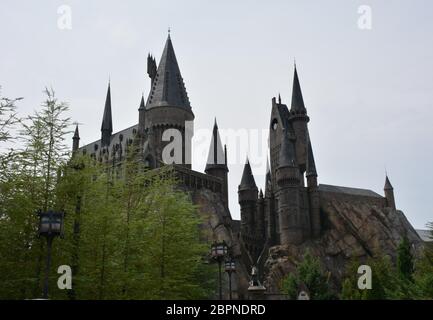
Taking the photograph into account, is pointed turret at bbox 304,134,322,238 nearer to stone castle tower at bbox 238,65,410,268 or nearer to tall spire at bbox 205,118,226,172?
stone castle tower at bbox 238,65,410,268

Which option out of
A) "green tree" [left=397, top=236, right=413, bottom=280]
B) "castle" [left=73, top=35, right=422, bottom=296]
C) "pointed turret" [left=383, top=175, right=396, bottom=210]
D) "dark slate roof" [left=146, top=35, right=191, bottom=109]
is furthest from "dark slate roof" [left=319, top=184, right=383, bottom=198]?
"green tree" [left=397, top=236, right=413, bottom=280]

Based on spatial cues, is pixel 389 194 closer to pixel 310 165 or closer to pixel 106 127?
pixel 310 165

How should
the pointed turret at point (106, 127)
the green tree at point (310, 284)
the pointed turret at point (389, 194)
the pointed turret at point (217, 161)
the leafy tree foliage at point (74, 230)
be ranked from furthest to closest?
the pointed turret at point (389, 194)
the pointed turret at point (106, 127)
the pointed turret at point (217, 161)
the green tree at point (310, 284)
the leafy tree foliage at point (74, 230)

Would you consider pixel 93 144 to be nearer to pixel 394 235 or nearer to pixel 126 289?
pixel 394 235

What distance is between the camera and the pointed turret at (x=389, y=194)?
10869cm

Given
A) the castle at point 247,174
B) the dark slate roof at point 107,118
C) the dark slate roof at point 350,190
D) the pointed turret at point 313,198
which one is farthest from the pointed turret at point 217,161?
the dark slate roof at point 350,190

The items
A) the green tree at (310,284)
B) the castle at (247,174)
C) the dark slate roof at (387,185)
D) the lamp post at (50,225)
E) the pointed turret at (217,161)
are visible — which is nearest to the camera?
the lamp post at (50,225)

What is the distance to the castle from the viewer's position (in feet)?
241

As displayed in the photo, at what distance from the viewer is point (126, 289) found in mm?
19453

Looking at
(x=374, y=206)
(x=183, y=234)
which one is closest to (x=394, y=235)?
(x=374, y=206)

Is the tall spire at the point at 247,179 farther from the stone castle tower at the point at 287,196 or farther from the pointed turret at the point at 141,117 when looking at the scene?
the pointed turret at the point at 141,117

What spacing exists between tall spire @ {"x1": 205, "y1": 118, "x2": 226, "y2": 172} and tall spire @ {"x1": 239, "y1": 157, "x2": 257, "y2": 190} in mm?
11174

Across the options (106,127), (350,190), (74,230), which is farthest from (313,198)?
(74,230)
